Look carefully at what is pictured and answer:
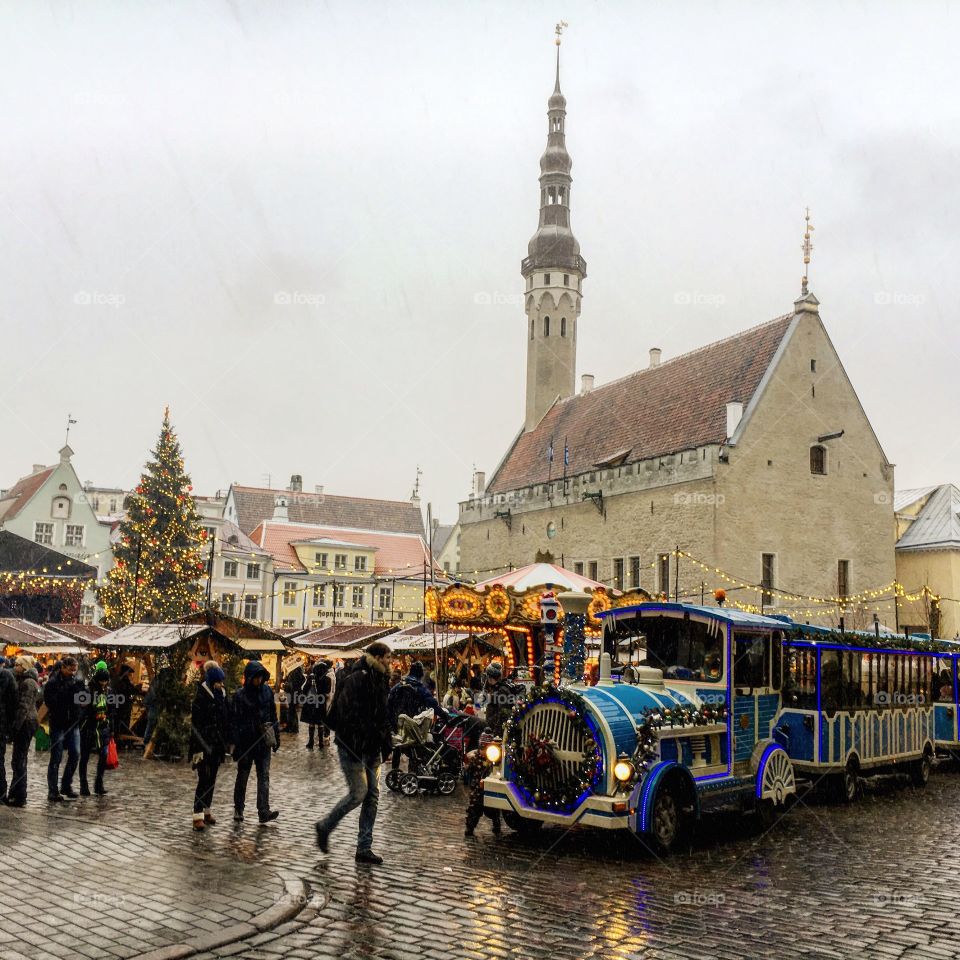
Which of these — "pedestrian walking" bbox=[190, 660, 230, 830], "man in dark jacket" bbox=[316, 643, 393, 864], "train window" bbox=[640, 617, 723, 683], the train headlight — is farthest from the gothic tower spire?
"man in dark jacket" bbox=[316, 643, 393, 864]

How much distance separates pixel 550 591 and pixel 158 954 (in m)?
13.8

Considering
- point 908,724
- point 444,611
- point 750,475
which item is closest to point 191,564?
point 750,475

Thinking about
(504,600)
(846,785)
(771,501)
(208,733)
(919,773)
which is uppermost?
(771,501)

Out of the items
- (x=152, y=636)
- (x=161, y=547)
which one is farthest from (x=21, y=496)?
(x=152, y=636)

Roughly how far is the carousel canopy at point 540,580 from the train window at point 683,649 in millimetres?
7477

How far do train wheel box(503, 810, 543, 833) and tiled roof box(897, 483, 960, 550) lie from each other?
33.8 meters

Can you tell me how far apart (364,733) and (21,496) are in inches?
2133

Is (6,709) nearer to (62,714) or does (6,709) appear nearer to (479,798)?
(62,714)

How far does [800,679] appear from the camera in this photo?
1360cm

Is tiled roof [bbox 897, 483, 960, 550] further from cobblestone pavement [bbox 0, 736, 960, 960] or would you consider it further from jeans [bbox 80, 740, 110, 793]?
jeans [bbox 80, 740, 110, 793]

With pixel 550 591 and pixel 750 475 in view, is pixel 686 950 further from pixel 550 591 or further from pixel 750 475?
pixel 750 475

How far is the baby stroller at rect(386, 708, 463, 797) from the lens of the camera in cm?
1370

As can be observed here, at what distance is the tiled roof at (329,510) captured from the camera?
6694 cm

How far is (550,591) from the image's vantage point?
19109 mm
